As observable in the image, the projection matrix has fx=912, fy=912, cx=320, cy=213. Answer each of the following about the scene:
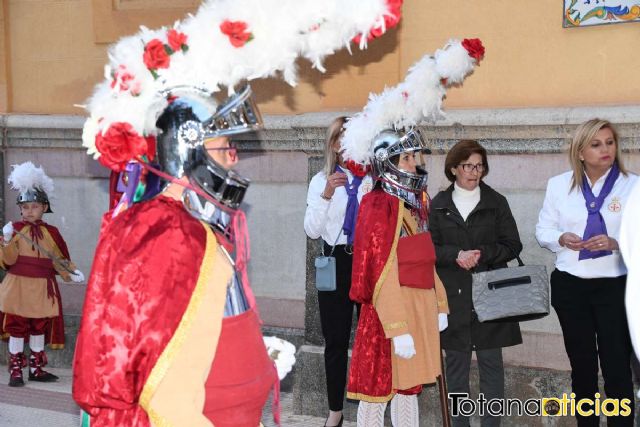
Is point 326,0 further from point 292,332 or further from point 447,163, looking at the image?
point 292,332

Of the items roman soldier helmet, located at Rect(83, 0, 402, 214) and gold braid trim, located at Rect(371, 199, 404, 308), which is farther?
gold braid trim, located at Rect(371, 199, 404, 308)

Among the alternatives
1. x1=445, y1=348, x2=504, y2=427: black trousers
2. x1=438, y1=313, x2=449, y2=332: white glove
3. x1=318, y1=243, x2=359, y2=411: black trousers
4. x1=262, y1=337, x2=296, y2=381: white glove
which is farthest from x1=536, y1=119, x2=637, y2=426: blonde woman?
x1=262, y1=337, x2=296, y2=381: white glove

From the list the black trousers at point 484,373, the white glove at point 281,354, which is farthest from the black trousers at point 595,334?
the white glove at point 281,354

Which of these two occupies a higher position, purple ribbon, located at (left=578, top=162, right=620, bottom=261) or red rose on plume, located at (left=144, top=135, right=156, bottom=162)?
red rose on plume, located at (left=144, top=135, right=156, bottom=162)

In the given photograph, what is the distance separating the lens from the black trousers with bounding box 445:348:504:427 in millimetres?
5941

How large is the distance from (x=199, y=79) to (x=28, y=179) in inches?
204

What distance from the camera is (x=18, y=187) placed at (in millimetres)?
8016

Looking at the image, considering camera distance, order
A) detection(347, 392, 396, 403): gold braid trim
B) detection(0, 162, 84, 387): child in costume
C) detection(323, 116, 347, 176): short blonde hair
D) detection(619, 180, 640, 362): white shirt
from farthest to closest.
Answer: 1. detection(0, 162, 84, 387): child in costume
2. detection(323, 116, 347, 176): short blonde hair
3. detection(347, 392, 396, 403): gold braid trim
4. detection(619, 180, 640, 362): white shirt

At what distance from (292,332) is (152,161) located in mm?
4458

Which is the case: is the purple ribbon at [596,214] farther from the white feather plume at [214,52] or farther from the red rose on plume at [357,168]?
the white feather plume at [214,52]

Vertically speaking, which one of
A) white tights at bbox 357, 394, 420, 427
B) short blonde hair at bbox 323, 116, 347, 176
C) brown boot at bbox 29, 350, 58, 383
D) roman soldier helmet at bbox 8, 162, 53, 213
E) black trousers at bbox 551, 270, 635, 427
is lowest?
brown boot at bbox 29, 350, 58, 383

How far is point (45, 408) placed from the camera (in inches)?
284

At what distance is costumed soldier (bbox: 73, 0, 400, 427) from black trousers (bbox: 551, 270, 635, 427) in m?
2.68

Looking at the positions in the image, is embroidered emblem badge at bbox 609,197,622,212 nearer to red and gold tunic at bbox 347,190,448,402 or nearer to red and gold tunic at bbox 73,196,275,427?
red and gold tunic at bbox 347,190,448,402
